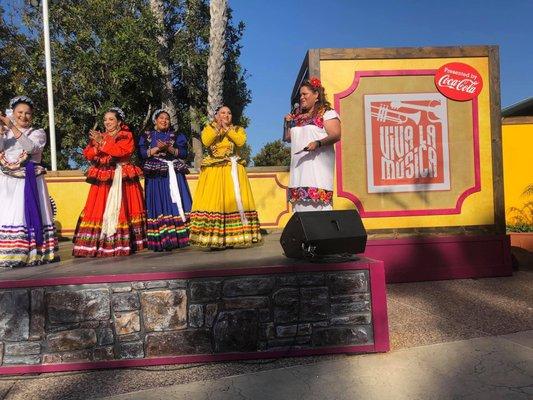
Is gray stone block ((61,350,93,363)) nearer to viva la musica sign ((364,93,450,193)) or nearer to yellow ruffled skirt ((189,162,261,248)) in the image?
yellow ruffled skirt ((189,162,261,248))

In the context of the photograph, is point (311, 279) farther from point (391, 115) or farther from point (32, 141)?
point (391, 115)

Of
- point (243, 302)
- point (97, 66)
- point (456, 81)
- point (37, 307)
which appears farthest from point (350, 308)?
point (97, 66)

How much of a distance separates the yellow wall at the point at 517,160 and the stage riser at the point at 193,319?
23.4 feet

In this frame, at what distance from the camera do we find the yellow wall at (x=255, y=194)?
32.4 feet

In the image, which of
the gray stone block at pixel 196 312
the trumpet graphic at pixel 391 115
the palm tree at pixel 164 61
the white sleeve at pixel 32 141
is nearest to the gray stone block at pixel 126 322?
the gray stone block at pixel 196 312

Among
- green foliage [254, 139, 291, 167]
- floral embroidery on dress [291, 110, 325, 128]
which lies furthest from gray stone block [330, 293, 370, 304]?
green foliage [254, 139, 291, 167]

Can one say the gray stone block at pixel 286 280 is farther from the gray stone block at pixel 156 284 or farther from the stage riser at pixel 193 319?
the gray stone block at pixel 156 284

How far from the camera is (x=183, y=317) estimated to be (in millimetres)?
3639

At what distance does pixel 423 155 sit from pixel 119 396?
16.1 feet

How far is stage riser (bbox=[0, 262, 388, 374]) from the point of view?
3.59 m

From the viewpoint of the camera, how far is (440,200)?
645 cm

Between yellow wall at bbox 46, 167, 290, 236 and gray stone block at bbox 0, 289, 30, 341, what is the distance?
639 centimetres

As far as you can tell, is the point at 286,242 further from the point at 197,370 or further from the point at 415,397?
the point at 415,397

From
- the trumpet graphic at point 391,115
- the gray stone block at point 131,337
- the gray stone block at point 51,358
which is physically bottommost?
the gray stone block at point 51,358
